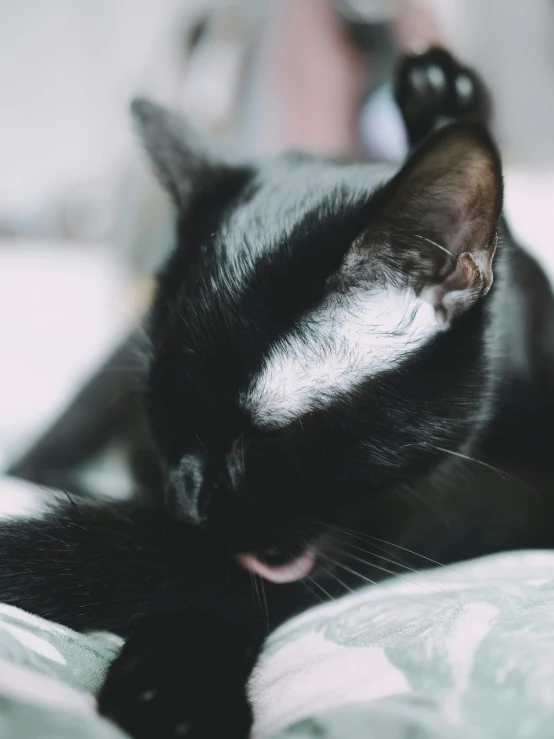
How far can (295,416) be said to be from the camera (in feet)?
1.74

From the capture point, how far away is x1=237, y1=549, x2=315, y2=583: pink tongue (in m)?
0.56

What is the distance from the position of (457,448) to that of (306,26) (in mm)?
1184

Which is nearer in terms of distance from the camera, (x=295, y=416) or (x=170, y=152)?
(x=295, y=416)

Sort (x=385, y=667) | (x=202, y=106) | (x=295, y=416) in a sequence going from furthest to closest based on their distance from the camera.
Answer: (x=202, y=106)
(x=295, y=416)
(x=385, y=667)

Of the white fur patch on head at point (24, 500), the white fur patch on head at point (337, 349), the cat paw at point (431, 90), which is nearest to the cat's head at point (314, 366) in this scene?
the white fur patch on head at point (337, 349)

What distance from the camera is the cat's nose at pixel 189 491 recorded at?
0.56 meters

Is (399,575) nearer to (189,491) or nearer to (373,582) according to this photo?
(373,582)

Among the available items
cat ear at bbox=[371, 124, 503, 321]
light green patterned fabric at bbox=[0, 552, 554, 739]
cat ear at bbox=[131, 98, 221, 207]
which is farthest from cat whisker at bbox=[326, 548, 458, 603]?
cat ear at bbox=[131, 98, 221, 207]

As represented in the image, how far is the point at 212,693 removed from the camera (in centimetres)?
41

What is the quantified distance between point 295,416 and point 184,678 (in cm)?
21

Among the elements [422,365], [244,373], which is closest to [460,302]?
[422,365]

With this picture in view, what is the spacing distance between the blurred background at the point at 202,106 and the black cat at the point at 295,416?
29 cm

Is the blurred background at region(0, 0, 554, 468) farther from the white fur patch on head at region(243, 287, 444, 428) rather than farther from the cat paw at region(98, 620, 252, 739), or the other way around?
the cat paw at region(98, 620, 252, 739)

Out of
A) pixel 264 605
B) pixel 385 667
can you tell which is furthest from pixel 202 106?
pixel 385 667
